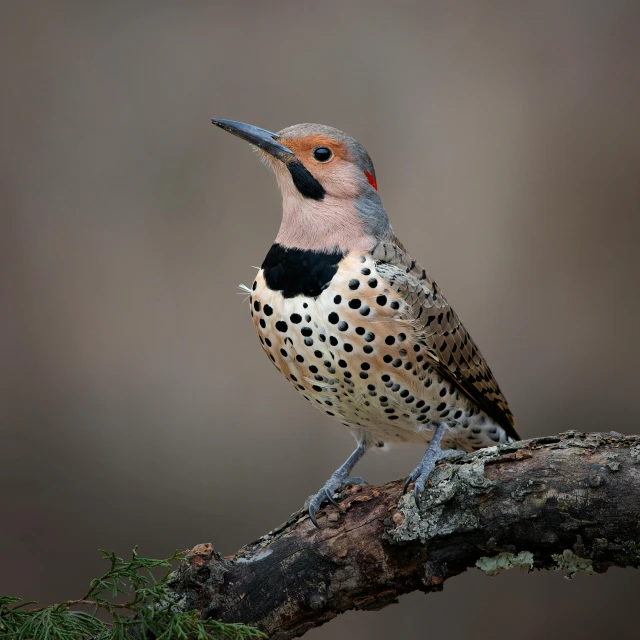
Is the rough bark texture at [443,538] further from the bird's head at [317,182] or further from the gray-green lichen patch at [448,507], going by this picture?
the bird's head at [317,182]

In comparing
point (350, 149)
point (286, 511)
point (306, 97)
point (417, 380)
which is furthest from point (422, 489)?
point (306, 97)

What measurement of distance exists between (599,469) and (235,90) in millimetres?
3184

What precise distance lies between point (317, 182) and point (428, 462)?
90cm

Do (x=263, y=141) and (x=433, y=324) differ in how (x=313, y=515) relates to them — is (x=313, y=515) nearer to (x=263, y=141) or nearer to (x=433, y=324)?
(x=433, y=324)

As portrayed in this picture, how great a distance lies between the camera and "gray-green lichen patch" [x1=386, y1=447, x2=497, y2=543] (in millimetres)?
2070

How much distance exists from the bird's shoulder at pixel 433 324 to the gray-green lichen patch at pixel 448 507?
0.49 meters

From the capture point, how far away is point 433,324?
101 inches

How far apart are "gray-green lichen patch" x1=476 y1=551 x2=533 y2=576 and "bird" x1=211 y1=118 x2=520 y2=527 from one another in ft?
0.93

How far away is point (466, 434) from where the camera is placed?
2799 millimetres

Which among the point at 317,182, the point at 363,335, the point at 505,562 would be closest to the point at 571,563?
the point at 505,562

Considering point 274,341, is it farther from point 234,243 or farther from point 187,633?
point 234,243

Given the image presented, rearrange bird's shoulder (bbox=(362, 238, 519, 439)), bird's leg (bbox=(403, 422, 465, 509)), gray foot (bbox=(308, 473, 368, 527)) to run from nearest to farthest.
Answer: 1. bird's leg (bbox=(403, 422, 465, 509))
2. gray foot (bbox=(308, 473, 368, 527))
3. bird's shoulder (bbox=(362, 238, 519, 439))

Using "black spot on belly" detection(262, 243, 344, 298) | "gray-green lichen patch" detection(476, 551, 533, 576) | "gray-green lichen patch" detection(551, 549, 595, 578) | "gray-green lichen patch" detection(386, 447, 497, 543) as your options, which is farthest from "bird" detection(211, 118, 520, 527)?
"gray-green lichen patch" detection(551, 549, 595, 578)

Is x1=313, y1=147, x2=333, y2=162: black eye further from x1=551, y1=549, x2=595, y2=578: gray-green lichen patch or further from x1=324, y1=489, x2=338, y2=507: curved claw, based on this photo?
x1=551, y1=549, x2=595, y2=578: gray-green lichen patch
